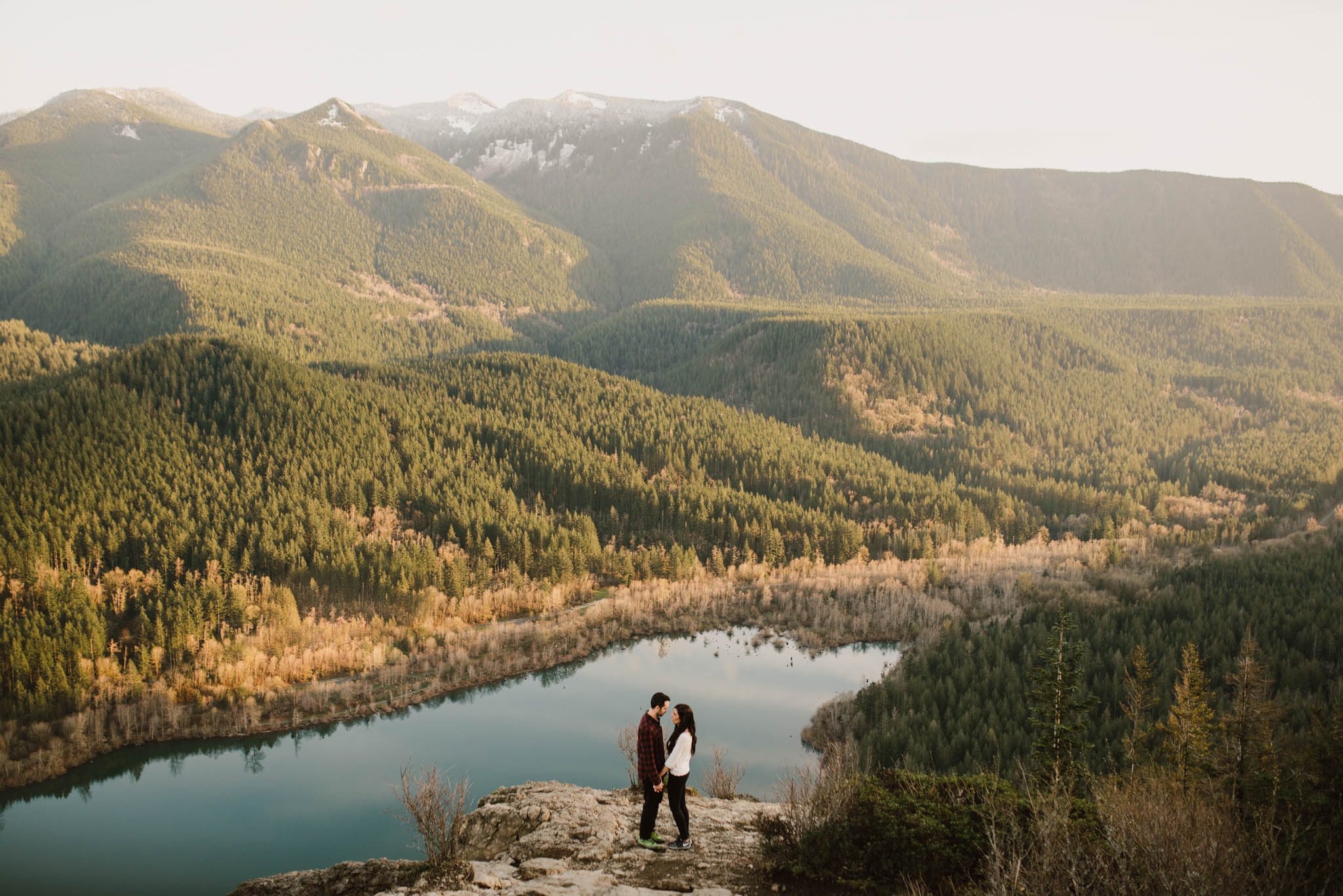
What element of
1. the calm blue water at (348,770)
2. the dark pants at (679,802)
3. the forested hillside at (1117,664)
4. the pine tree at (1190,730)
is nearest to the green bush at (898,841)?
the dark pants at (679,802)

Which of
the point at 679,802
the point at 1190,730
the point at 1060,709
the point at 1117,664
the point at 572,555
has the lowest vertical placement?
the point at 1117,664

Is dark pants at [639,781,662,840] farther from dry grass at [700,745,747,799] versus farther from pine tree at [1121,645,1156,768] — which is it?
pine tree at [1121,645,1156,768]

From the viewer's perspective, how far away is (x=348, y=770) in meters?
46.4

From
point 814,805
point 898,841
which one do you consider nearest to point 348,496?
point 814,805

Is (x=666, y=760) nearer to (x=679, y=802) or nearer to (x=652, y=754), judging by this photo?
(x=652, y=754)

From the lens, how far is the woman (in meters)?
19.5

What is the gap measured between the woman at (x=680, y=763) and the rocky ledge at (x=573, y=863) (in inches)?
30.6

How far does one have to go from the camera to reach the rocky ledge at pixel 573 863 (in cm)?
1914

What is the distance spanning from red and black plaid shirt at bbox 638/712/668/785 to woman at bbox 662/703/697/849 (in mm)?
183

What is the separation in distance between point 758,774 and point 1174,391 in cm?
18547

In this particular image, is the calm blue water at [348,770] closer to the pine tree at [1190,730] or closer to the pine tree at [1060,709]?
the pine tree at [1060,709]

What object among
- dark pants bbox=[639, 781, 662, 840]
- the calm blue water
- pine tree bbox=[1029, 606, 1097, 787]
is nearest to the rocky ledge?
dark pants bbox=[639, 781, 662, 840]

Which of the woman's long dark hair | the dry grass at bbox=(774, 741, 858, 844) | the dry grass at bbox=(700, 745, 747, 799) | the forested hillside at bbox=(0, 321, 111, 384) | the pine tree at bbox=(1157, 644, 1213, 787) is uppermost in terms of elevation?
the forested hillside at bbox=(0, 321, 111, 384)

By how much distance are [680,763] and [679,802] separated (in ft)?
4.51
